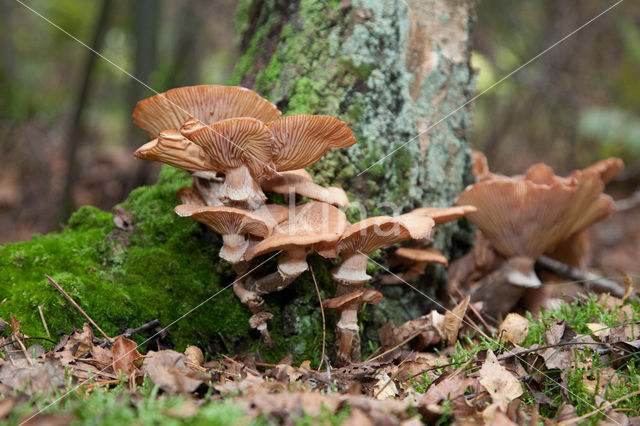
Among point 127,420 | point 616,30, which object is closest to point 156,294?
point 127,420

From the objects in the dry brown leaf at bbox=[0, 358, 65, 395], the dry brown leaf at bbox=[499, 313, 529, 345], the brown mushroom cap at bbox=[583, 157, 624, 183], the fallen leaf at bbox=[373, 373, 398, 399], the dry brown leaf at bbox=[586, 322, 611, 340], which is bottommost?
the dry brown leaf at bbox=[499, 313, 529, 345]

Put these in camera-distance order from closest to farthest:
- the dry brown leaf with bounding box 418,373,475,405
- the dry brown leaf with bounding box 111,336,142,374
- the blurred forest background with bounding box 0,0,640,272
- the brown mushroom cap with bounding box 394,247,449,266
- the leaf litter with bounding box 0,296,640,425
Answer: the leaf litter with bounding box 0,296,640,425, the dry brown leaf with bounding box 418,373,475,405, the dry brown leaf with bounding box 111,336,142,374, the brown mushroom cap with bounding box 394,247,449,266, the blurred forest background with bounding box 0,0,640,272

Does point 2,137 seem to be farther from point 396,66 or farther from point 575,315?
point 575,315

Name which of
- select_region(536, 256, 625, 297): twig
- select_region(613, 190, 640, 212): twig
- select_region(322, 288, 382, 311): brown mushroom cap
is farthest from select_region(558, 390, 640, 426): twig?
select_region(613, 190, 640, 212): twig

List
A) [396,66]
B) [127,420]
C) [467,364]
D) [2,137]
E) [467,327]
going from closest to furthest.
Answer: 1. [127,420]
2. [467,364]
3. [467,327]
4. [396,66]
5. [2,137]

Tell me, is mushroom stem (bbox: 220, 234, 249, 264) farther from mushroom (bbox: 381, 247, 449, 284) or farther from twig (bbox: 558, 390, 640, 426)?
twig (bbox: 558, 390, 640, 426)

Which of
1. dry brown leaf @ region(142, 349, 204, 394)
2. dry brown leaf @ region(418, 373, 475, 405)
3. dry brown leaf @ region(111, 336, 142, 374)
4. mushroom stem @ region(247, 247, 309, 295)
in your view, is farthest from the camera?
mushroom stem @ region(247, 247, 309, 295)
